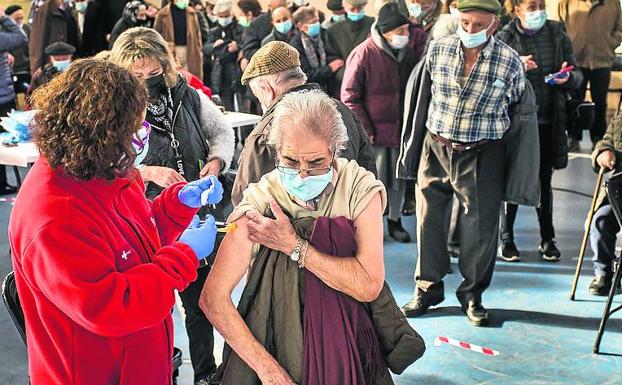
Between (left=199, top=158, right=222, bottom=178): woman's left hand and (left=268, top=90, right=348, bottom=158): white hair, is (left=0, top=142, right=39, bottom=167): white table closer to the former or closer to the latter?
(left=199, top=158, right=222, bottom=178): woman's left hand

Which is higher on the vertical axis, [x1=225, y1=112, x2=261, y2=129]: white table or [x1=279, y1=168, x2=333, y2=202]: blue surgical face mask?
[x1=279, y1=168, x2=333, y2=202]: blue surgical face mask

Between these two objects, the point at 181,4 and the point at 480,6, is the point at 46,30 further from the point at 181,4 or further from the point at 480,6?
the point at 480,6

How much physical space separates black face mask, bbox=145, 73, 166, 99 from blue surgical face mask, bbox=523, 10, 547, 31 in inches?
99.6

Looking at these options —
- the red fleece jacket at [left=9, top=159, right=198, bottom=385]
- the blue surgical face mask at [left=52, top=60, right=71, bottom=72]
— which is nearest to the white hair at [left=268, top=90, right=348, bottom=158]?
the red fleece jacket at [left=9, top=159, right=198, bottom=385]

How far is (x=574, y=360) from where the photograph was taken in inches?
150

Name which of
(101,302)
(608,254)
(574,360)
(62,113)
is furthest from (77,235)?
(608,254)

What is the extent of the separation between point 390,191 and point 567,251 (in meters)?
1.26

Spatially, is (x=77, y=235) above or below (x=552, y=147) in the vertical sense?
above

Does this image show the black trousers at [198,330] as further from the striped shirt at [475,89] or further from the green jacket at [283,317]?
the striped shirt at [475,89]

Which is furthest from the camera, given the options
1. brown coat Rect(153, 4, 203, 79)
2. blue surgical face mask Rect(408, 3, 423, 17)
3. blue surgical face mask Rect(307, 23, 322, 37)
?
brown coat Rect(153, 4, 203, 79)

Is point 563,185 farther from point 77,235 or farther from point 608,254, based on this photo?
point 77,235

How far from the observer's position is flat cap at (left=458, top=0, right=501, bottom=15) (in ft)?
12.6

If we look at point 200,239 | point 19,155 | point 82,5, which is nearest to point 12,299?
point 200,239

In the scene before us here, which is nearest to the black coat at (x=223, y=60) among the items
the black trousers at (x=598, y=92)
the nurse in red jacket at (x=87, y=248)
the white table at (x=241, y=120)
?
the white table at (x=241, y=120)
